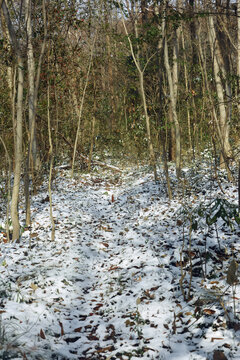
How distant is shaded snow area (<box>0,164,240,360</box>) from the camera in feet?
11.0

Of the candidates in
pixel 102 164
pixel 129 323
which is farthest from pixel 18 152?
pixel 102 164

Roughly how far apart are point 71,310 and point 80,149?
11726 millimetres

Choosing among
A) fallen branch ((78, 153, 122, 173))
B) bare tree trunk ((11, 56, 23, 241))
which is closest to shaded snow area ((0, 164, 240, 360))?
bare tree trunk ((11, 56, 23, 241))

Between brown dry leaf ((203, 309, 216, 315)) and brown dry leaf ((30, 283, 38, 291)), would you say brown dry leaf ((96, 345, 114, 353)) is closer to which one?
brown dry leaf ((203, 309, 216, 315))

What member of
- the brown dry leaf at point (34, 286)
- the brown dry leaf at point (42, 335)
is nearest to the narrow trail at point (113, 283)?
the brown dry leaf at point (42, 335)

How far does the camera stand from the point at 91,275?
18.7 feet

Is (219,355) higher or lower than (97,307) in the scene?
higher

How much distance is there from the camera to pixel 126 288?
15.9 ft

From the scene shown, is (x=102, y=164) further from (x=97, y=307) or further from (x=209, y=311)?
(x=209, y=311)

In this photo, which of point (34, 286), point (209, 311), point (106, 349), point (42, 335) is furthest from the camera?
point (34, 286)

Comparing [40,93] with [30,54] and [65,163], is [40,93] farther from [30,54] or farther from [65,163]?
[65,163]

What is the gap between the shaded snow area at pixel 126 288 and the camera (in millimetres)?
3355

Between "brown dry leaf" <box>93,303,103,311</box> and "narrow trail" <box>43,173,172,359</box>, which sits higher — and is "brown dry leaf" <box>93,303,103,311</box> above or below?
Answer: below

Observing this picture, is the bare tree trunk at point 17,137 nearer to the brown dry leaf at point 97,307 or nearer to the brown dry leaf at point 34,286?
the brown dry leaf at point 34,286
